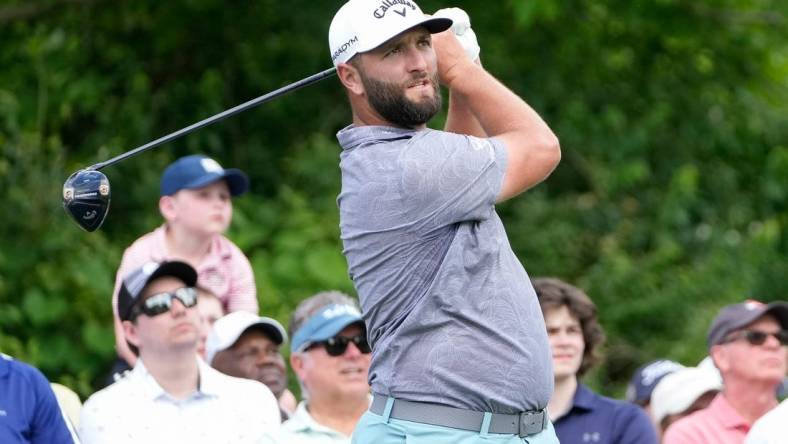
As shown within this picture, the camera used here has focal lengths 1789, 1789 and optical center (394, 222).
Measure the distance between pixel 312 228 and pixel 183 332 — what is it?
4.25 metres

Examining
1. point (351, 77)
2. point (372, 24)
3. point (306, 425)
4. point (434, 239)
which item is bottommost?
point (306, 425)

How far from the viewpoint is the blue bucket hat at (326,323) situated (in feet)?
22.7

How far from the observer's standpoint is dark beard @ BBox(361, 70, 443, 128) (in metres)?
4.86

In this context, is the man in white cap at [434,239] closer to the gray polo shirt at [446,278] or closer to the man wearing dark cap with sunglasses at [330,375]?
the gray polo shirt at [446,278]

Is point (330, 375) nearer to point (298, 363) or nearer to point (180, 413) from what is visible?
point (298, 363)

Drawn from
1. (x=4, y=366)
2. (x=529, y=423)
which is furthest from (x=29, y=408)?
(x=529, y=423)

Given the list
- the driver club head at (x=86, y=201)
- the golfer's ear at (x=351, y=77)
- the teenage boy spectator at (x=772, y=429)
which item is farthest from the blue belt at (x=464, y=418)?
the teenage boy spectator at (x=772, y=429)

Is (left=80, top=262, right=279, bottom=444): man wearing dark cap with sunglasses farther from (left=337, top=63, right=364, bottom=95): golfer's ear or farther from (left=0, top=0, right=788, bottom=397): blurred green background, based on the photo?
(left=0, top=0, right=788, bottom=397): blurred green background

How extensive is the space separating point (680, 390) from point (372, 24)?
11.5ft

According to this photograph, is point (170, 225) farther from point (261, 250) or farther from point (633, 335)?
point (633, 335)

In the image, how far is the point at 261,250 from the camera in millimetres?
11102

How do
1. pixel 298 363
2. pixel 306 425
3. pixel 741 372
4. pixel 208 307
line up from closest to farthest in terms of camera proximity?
pixel 306 425
pixel 298 363
pixel 741 372
pixel 208 307

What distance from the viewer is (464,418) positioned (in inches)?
187

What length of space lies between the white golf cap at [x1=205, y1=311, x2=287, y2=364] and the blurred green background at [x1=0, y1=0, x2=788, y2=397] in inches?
112
